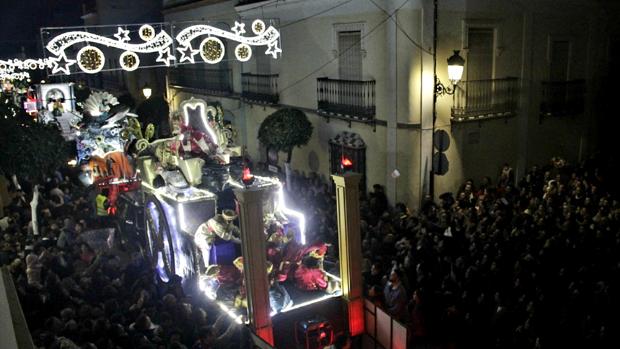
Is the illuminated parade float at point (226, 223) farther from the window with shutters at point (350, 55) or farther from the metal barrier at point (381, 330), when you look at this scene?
the window with shutters at point (350, 55)

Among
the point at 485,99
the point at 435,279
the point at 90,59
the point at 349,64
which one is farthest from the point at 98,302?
the point at 485,99

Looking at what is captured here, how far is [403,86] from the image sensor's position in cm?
1533

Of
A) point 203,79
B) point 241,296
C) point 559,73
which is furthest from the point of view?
point 203,79

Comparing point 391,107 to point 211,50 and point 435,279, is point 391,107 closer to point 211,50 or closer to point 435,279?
point 211,50

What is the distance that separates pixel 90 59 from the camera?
Result: 9758 millimetres

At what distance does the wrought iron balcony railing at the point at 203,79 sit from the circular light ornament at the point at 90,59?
15541mm

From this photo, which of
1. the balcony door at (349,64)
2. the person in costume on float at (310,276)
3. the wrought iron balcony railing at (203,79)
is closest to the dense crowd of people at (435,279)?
the person in costume on float at (310,276)

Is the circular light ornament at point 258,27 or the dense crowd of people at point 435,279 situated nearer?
the dense crowd of people at point 435,279

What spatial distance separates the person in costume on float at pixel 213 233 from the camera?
10547mm

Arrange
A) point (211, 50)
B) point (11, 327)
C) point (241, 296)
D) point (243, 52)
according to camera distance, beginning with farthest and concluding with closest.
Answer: point (243, 52)
point (211, 50)
point (241, 296)
point (11, 327)

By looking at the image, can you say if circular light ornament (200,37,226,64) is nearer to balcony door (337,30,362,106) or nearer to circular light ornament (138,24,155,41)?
circular light ornament (138,24,155,41)

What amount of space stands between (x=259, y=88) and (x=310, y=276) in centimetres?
1370

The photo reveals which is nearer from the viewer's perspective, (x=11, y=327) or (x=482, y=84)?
(x=11, y=327)

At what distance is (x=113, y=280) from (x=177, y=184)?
7.26 ft
